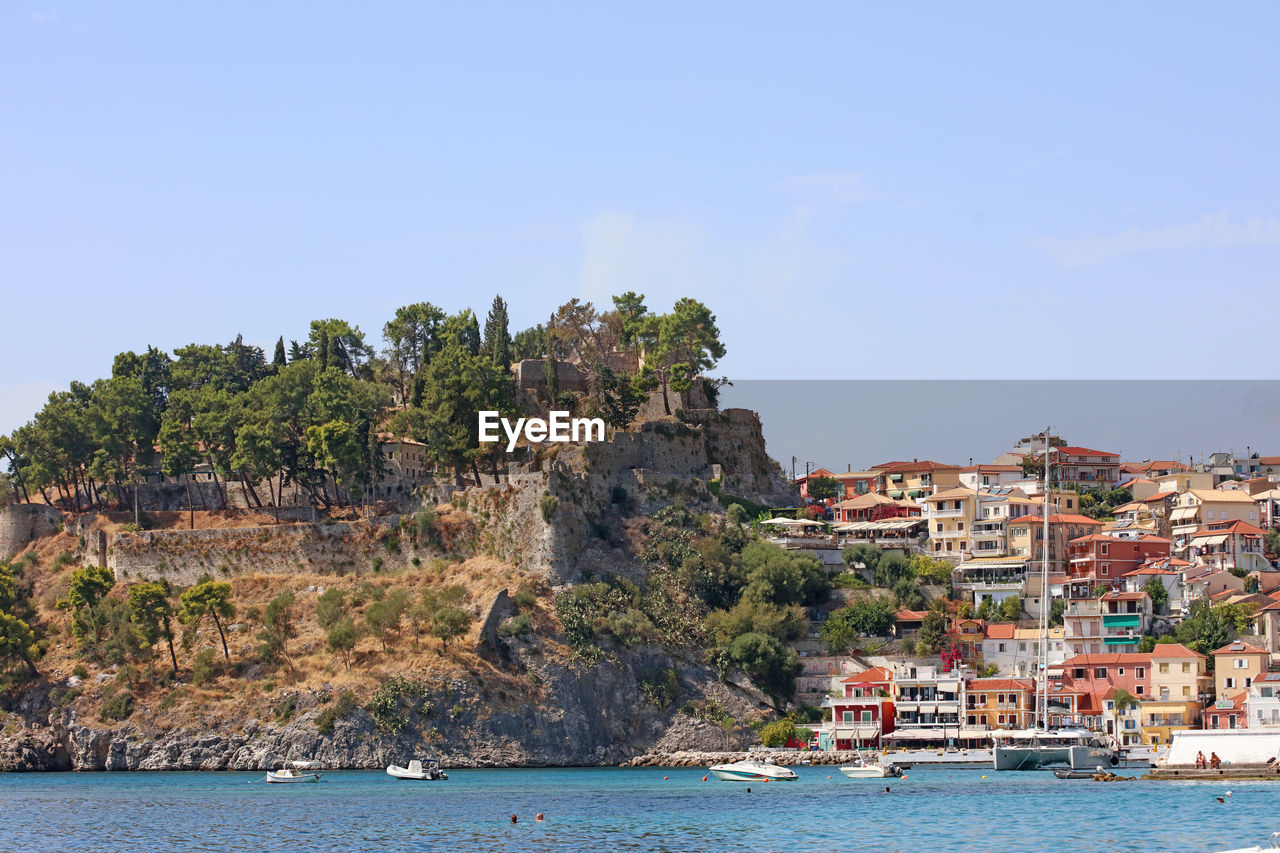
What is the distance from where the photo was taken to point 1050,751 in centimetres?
8306

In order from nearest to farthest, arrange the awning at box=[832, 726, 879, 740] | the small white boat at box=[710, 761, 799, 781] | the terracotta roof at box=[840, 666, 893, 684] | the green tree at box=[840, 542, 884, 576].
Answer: the small white boat at box=[710, 761, 799, 781]
the awning at box=[832, 726, 879, 740]
the terracotta roof at box=[840, 666, 893, 684]
the green tree at box=[840, 542, 884, 576]

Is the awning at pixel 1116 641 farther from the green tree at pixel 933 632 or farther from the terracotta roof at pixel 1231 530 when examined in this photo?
the terracotta roof at pixel 1231 530

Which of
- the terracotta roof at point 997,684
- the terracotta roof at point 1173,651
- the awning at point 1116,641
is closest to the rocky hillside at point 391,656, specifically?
the terracotta roof at point 997,684

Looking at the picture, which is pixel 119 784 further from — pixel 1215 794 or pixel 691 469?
pixel 1215 794

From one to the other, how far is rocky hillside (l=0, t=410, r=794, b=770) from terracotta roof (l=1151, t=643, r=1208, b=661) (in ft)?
70.6

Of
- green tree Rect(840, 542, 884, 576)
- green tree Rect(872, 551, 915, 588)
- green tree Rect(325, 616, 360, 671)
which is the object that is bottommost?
green tree Rect(325, 616, 360, 671)

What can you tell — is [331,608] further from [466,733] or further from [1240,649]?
[1240,649]

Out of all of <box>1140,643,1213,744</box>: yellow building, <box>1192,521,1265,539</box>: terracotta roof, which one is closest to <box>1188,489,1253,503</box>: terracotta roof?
<box>1192,521,1265,539</box>: terracotta roof

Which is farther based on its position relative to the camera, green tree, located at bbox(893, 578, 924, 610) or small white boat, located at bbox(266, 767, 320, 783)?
green tree, located at bbox(893, 578, 924, 610)

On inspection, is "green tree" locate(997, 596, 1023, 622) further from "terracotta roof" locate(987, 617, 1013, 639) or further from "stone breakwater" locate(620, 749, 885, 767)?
"stone breakwater" locate(620, 749, 885, 767)

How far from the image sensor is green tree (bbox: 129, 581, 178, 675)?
307 ft

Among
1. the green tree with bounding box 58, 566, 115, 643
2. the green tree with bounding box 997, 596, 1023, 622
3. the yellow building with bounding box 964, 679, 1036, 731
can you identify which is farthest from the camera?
the green tree with bounding box 997, 596, 1023, 622

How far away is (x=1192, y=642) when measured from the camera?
94250 millimetres

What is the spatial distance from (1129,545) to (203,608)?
56474 mm
